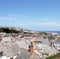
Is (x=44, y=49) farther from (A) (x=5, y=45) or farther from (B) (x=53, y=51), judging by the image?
(A) (x=5, y=45)

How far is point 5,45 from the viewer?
32.9 meters

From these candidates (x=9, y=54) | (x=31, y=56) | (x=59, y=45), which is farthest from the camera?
(x=59, y=45)

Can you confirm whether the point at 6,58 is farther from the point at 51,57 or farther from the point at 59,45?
the point at 59,45

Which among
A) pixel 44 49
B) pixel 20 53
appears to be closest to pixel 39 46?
pixel 44 49

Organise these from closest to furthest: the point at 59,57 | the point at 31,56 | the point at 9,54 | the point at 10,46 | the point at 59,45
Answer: the point at 31,56 < the point at 9,54 < the point at 10,46 < the point at 59,57 < the point at 59,45

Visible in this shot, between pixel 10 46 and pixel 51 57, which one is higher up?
pixel 10 46

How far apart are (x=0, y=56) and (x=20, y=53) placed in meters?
2.55

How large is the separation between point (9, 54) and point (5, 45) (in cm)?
276

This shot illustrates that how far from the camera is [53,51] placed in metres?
40.9

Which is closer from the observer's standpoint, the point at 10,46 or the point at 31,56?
the point at 31,56

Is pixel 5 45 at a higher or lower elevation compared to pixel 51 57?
higher

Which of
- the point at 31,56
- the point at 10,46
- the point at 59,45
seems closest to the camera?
the point at 31,56

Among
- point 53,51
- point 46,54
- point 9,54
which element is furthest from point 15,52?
point 53,51

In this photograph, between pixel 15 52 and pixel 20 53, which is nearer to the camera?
pixel 20 53
